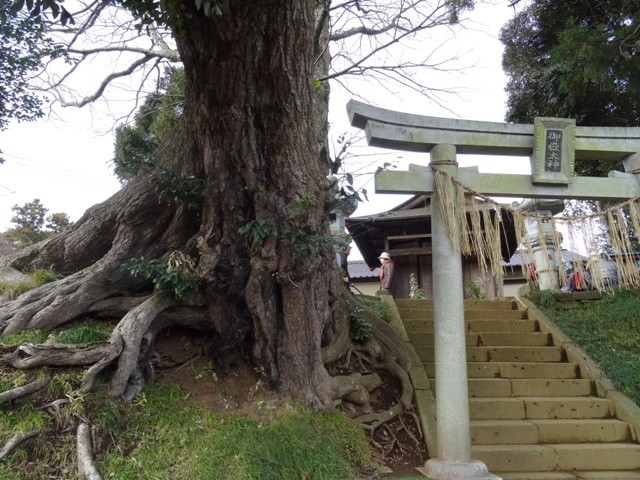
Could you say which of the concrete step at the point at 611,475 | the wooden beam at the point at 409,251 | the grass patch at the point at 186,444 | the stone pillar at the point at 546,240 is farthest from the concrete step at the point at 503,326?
the wooden beam at the point at 409,251

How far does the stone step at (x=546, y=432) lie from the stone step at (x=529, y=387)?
1.67ft

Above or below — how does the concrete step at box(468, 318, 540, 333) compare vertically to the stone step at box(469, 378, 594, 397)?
above

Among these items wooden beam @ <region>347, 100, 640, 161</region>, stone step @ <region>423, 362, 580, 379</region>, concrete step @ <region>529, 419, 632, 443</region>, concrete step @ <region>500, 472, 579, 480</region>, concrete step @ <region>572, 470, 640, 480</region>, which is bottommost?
concrete step @ <region>572, 470, 640, 480</region>

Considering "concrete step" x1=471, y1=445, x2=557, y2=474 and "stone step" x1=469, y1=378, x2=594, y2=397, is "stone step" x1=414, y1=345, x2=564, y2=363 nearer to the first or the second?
"stone step" x1=469, y1=378, x2=594, y2=397

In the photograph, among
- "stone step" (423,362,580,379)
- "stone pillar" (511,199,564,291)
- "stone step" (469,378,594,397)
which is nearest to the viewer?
"stone step" (469,378,594,397)

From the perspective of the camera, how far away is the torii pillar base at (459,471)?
418 cm

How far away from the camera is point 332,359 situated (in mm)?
5109

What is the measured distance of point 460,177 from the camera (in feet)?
16.5

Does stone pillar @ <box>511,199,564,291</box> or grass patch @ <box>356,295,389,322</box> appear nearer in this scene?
grass patch @ <box>356,295,389,322</box>

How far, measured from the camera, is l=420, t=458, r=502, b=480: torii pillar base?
4.18 m

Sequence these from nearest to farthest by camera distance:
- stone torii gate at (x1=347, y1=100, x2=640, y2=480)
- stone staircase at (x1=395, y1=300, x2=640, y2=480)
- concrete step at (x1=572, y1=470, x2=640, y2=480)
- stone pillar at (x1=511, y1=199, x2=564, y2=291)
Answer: stone torii gate at (x1=347, y1=100, x2=640, y2=480)
concrete step at (x1=572, y1=470, x2=640, y2=480)
stone staircase at (x1=395, y1=300, x2=640, y2=480)
stone pillar at (x1=511, y1=199, x2=564, y2=291)

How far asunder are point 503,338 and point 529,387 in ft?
4.03

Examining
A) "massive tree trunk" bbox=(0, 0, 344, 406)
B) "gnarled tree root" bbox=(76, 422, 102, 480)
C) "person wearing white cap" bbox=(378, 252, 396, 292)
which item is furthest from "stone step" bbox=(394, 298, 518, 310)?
"gnarled tree root" bbox=(76, 422, 102, 480)

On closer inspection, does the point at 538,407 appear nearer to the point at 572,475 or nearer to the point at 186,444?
the point at 572,475
